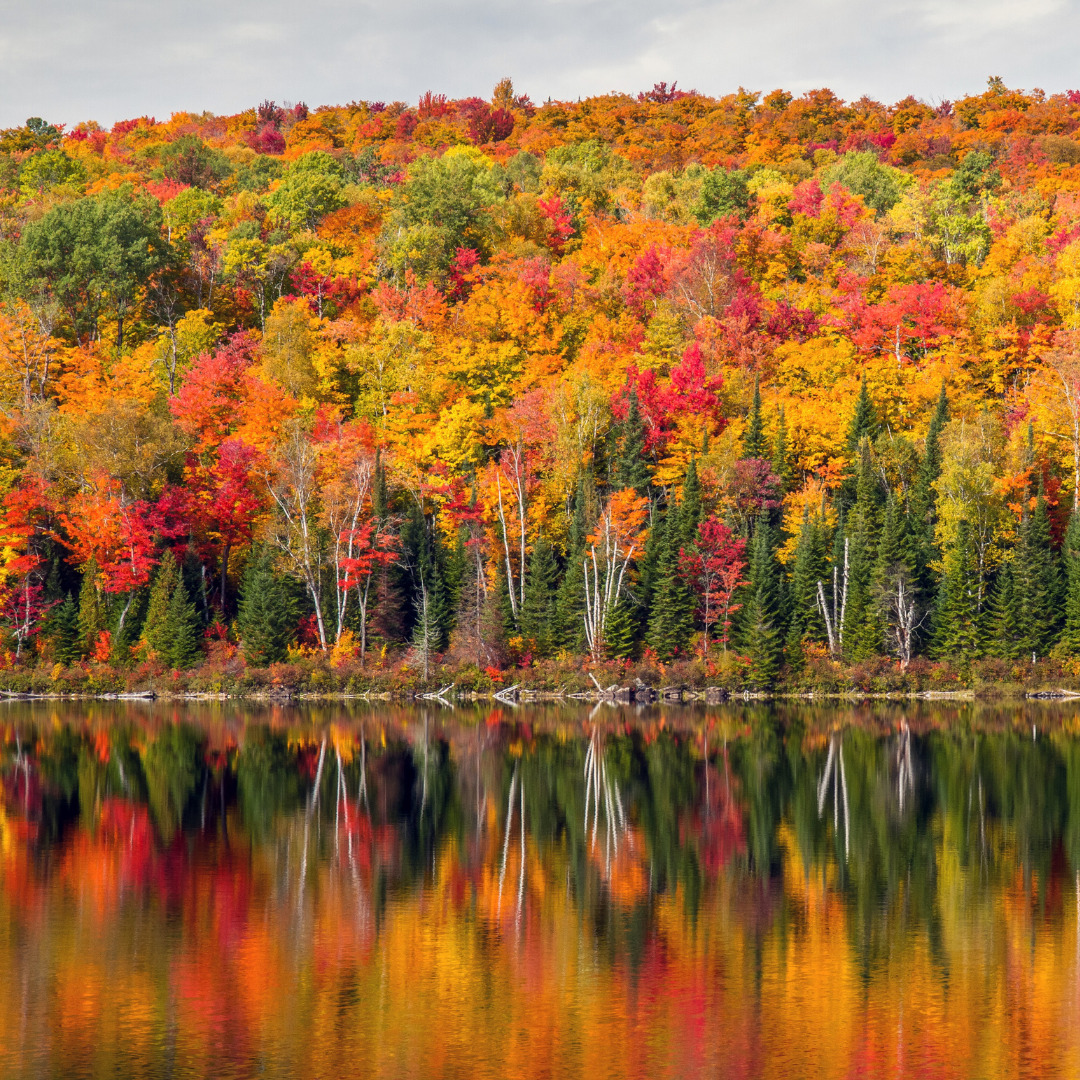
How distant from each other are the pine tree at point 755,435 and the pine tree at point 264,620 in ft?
94.0

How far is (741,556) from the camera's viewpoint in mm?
76625

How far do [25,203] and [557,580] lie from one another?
69.2 meters

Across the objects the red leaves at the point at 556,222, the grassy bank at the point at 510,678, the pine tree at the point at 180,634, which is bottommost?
the grassy bank at the point at 510,678

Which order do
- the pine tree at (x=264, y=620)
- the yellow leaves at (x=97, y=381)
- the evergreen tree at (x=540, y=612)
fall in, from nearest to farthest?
the pine tree at (x=264, y=620) < the evergreen tree at (x=540, y=612) < the yellow leaves at (x=97, y=381)

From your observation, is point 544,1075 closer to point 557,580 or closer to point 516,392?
point 557,580

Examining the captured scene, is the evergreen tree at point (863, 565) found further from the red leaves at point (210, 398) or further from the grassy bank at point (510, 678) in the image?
the red leaves at point (210, 398)

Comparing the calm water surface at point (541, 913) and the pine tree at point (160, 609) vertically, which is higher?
the pine tree at point (160, 609)

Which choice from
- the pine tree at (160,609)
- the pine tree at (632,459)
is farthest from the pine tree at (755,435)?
the pine tree at (160,609)

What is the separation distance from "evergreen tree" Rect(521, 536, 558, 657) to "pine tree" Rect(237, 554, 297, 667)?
13095mm

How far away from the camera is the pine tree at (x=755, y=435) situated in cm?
8219

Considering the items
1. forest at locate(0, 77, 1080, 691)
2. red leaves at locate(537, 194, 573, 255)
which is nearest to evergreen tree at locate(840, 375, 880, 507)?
forest at locate(0, 77, 1080, 691)

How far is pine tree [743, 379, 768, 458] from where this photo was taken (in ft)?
270

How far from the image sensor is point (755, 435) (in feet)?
271

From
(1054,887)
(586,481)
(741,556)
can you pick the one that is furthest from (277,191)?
(1054,887)
